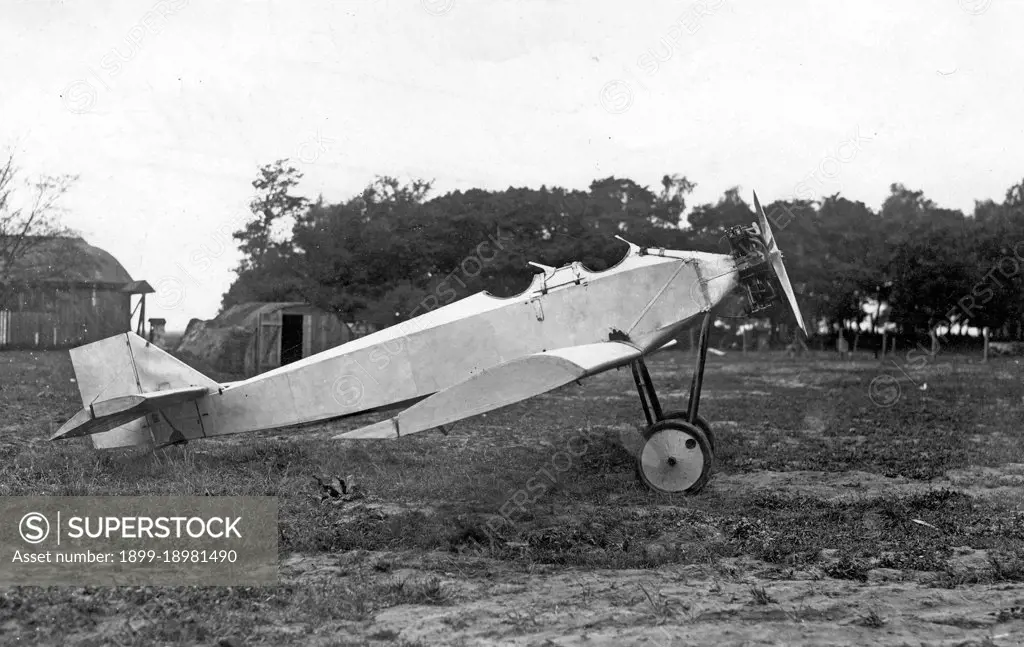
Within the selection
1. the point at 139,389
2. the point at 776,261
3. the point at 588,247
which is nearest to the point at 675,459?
the point at 776,261

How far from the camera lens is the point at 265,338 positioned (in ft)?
83.5

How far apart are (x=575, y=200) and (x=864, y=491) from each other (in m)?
23.7

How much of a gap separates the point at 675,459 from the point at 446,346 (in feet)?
8.94

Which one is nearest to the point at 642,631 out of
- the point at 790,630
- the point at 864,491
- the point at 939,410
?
the point at 790,630

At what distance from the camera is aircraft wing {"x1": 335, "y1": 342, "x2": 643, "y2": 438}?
24.6 ft

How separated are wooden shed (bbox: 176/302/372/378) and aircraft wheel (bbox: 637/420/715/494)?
18057 mm

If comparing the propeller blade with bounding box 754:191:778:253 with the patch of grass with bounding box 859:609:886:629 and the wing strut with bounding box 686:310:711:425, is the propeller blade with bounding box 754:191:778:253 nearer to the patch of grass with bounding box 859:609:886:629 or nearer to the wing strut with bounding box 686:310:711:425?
the wing strut with bounding box 686:310:711:425

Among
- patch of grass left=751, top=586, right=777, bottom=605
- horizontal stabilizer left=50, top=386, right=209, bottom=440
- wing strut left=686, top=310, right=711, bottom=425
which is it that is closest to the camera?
patch of grass left=751, top=586, right=777, bottom=605

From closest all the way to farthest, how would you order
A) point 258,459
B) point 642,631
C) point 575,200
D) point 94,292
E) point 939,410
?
1. point 642,631
2. point 258,459
3. point 939,410
4. point 575,200
5. point 94,292

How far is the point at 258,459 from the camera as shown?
1020 centimetres

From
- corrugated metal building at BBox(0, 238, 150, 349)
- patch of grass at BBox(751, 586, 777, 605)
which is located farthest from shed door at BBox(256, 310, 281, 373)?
patch of grass at BBox(751, 586, 777, 605)

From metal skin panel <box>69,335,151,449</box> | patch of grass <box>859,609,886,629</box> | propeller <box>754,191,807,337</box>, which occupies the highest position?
propeller <box>754,191,807,337</box>

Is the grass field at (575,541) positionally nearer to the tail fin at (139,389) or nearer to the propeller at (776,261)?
the tail fin at (139,389)

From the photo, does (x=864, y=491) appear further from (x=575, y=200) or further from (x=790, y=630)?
(x=575, y=200)
